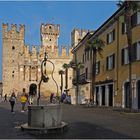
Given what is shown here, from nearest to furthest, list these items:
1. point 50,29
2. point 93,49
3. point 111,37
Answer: point 111,37 < point 93,49 < point 50,29

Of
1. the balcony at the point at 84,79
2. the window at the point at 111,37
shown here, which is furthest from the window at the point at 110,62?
the balcony at the point at 84,79

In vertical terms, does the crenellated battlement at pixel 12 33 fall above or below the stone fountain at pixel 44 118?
above

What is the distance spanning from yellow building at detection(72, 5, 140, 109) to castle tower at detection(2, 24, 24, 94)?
51.8 meters

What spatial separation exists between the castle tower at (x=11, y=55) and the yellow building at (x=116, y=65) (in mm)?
51775

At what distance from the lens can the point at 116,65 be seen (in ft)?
145

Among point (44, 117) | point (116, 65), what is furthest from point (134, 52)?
point (44, 117)

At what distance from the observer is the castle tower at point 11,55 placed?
103 meters

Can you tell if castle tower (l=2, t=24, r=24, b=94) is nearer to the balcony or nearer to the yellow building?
the balcony

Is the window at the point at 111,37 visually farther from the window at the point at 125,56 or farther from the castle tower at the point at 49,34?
the castle tower at the point at 49,34

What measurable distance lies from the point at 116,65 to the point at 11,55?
63381 millimetres

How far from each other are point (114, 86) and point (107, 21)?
7419mm

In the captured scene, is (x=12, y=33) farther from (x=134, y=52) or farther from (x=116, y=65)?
(x=134, y=52)

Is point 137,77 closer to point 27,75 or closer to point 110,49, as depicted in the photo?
point 110,49

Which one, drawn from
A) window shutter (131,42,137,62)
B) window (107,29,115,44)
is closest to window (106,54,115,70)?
window (107,29,115,44)
